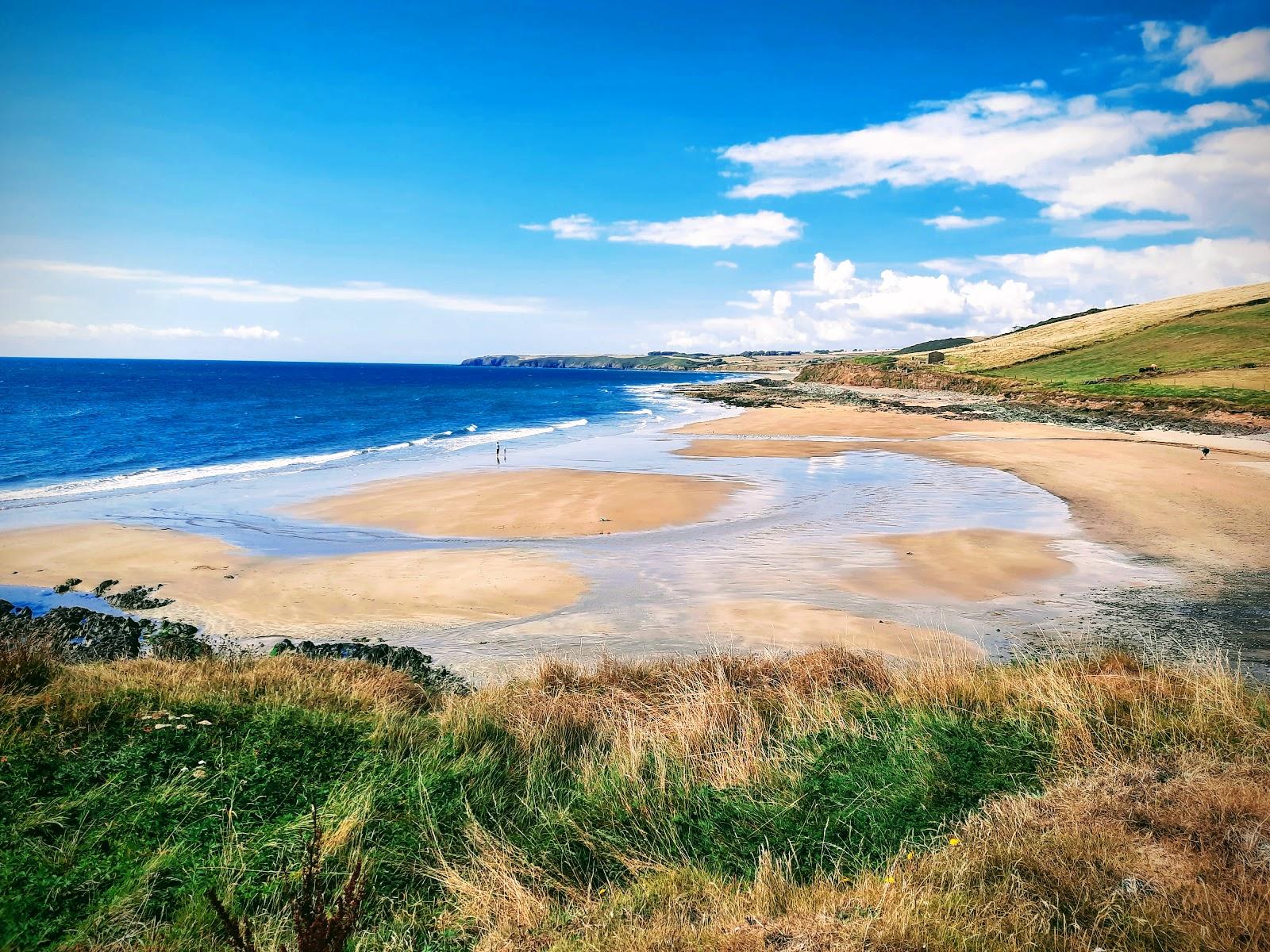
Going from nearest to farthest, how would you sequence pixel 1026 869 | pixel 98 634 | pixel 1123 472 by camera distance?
pixel 1026 869, pixel 98 634, pixel 1123 472

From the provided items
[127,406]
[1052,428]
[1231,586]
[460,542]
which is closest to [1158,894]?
[1231,586]

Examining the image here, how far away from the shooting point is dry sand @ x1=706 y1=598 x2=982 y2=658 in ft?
40.6

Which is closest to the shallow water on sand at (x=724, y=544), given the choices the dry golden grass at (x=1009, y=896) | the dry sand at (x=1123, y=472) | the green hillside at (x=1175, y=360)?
the dry sand at (x=1123, y=472)

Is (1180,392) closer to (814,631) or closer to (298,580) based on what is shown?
(814,631)

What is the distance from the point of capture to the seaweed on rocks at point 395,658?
34.4 ft

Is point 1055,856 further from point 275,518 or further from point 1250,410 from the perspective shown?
point 1250,410

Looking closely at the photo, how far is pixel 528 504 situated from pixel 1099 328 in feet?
336

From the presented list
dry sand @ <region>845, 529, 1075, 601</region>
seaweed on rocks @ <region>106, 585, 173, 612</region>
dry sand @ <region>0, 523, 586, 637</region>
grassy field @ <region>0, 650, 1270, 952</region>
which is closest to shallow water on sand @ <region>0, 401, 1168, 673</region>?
dry sand @ <region>845, 529, 1075, 601</region>

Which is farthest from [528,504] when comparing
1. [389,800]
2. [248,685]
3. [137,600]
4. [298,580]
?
[389,800]

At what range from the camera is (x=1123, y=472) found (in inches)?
1196

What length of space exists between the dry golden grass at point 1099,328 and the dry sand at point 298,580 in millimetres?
89249

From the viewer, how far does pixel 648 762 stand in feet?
22.7

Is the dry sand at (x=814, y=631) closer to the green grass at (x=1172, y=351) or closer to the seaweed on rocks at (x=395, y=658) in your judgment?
the seaweed on rocks at (x=395, y=658)

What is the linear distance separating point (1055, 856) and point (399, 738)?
229 inches
